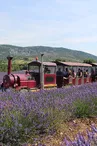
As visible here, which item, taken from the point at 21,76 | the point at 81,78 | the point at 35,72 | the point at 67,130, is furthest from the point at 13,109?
the point at 81,78

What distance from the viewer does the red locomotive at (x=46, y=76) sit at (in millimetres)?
18953

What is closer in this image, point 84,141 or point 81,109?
point 84,141

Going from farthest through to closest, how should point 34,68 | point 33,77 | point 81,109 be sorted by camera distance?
point 34,68, point 33,77, point 81,109

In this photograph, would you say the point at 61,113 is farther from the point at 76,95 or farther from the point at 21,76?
the point at 21,76

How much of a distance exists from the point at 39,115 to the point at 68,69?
2099 centimetres

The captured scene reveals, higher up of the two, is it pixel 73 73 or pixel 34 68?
pixel 34 68

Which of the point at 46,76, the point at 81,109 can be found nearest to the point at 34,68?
the point at 46,76

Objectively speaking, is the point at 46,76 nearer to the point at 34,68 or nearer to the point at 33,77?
the point at 34,68

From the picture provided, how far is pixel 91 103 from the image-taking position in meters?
6.38

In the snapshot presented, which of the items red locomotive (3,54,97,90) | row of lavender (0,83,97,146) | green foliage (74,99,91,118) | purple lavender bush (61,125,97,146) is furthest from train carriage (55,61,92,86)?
purple lavender bush (61,125,97,146)

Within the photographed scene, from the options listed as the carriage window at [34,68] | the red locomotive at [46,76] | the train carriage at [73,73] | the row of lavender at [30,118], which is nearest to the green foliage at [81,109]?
the row of lavender at [30,118]

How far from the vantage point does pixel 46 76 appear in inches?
840

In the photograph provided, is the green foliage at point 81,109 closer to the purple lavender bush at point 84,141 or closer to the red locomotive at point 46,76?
the purple lavender bush at point 84,141

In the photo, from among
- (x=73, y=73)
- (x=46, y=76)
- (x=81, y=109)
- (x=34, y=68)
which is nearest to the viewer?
(x=81, y=109)
